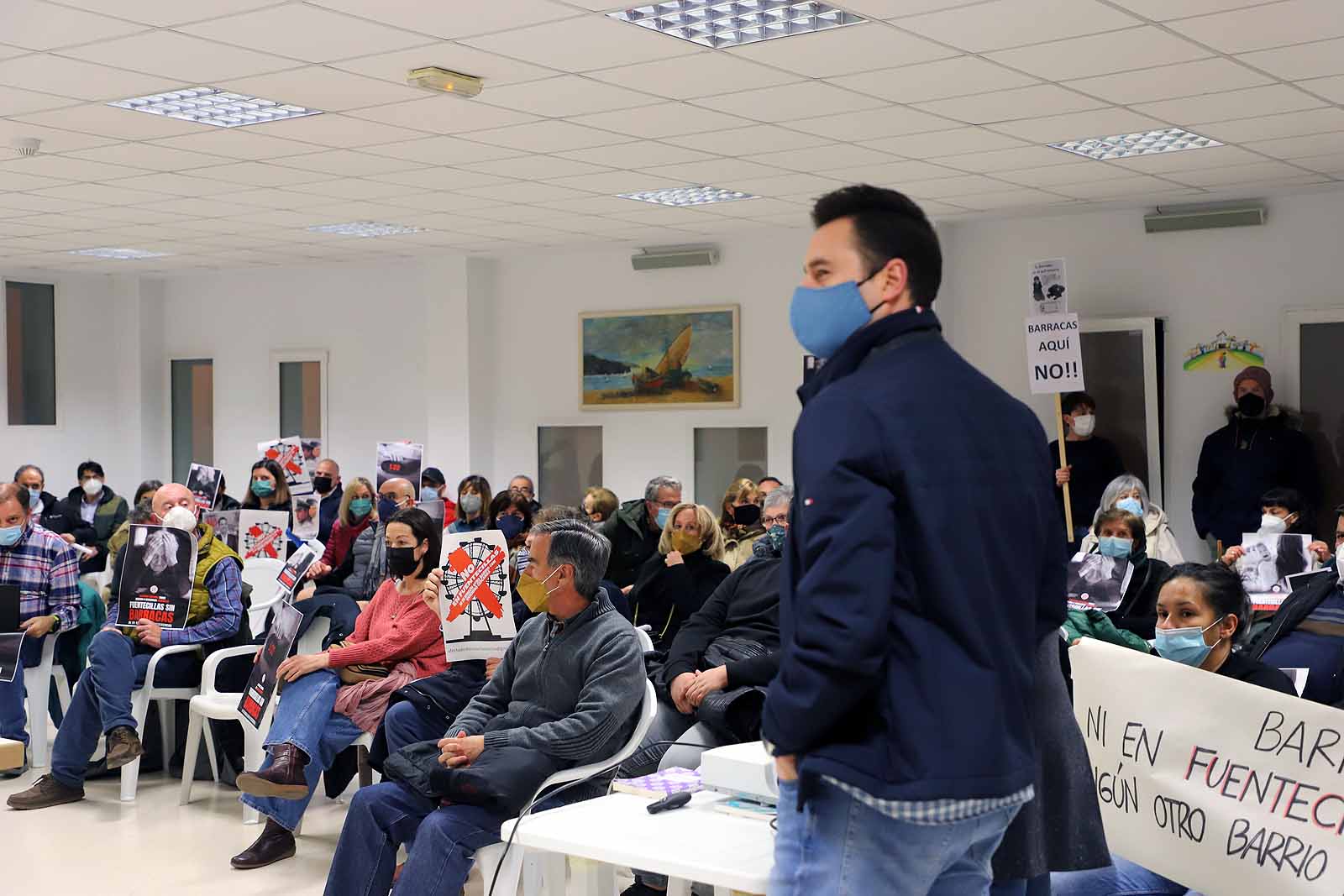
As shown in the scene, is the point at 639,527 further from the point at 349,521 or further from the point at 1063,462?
the point at 1063,462

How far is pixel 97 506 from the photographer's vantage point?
38.6 ft

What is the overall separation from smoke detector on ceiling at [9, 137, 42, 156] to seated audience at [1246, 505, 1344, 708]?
628 cm

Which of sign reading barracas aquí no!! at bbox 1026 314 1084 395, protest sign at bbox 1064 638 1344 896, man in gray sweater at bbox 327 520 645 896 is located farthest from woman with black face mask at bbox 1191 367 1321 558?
protest sign at bbox 1064 638 1344 896

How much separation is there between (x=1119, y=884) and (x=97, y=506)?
10.4 metres

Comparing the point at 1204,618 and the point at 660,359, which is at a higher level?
the point at 660,359

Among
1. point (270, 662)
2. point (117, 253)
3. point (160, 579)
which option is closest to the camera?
point (270, 662)

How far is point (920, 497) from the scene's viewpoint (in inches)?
73.9

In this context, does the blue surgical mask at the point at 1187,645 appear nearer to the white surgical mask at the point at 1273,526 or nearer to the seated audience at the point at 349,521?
the white surgical mask at the point at 1273,526

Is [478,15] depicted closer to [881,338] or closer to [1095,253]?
[881,338]

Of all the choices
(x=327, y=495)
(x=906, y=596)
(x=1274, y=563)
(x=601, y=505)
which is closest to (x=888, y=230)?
(x=906, y=596)

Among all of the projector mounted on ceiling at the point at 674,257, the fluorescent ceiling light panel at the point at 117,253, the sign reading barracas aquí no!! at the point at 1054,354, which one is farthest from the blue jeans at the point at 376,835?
the fluorescent ceiling light panel at the point at 117,253

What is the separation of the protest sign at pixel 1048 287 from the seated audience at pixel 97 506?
729 centimetres

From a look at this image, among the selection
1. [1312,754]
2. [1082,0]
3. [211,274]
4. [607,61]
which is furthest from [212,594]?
[211,274]

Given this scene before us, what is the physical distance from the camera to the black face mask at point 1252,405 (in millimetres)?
8852
